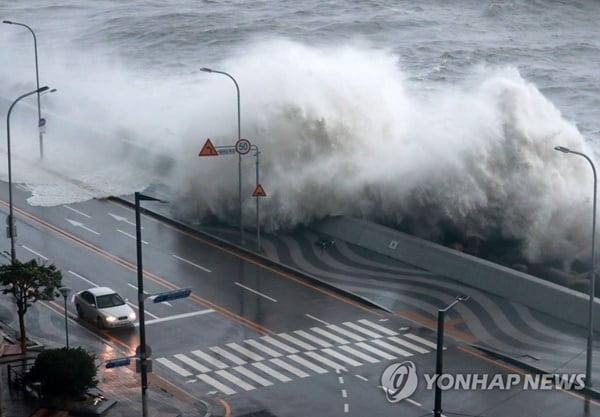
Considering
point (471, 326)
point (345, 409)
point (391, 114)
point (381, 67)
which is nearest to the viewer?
point (345, 409)

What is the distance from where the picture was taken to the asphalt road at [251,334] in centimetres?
3453

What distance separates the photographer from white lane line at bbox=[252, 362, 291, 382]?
36.0 meters

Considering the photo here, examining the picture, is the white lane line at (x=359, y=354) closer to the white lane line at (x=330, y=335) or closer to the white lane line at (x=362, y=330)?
the white lane line at (x=330, y=335)

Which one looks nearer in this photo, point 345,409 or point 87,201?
point 345,409

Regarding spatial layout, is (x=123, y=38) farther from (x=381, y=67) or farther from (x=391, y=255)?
(x=391, y=255)

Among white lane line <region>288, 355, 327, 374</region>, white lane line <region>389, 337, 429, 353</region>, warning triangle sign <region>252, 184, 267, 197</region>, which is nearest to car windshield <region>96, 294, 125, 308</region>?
white lane line <region>288, 355, 327, 374</region>

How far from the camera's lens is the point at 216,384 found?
35.7 meters

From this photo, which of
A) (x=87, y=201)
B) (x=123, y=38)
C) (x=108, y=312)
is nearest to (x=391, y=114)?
(x=87, y=201)

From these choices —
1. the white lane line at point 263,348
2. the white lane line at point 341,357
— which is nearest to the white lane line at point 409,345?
the white lane line at point 341,357

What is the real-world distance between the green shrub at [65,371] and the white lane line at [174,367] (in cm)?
349

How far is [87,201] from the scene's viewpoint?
5597cm

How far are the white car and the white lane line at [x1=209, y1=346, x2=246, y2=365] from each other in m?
3.77

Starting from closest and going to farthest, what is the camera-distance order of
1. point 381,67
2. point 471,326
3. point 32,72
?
point 471,326 < point 381,67 < point 32,72

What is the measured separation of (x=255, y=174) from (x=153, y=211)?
5.00m
